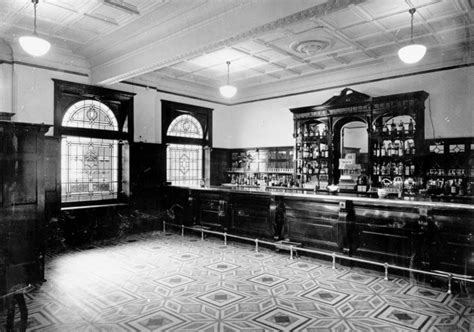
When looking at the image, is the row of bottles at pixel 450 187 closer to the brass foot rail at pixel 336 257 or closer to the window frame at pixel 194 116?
the brass foot rail at pixel 336 257

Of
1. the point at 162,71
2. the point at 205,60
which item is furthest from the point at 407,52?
the point at 162,71

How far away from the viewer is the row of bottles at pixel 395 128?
7.55 metres

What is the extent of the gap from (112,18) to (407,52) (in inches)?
198

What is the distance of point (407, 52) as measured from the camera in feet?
18.1

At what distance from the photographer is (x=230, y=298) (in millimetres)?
4336

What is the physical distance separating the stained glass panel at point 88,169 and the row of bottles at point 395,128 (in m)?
6.46

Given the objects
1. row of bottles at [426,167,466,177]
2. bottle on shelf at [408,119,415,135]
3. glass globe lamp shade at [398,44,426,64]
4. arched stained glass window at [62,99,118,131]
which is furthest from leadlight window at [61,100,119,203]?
row of bottles at [426,167,466,177]

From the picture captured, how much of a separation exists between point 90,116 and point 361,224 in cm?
642

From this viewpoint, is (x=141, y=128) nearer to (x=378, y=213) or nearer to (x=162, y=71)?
(x=162, y=71)

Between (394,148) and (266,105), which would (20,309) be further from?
(266,105)

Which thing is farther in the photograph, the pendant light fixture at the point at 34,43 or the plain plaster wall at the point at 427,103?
the plain plaster wall at the point at 427,103

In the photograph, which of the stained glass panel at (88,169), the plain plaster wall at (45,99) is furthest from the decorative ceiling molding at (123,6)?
the stained glass panel at (88,169)

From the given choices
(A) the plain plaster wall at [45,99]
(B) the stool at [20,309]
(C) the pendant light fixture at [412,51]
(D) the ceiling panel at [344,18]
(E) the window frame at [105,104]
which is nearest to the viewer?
(B) the stool at [20,309]

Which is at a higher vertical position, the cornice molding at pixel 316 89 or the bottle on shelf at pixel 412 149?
the cornice molding at pixel 316 89
